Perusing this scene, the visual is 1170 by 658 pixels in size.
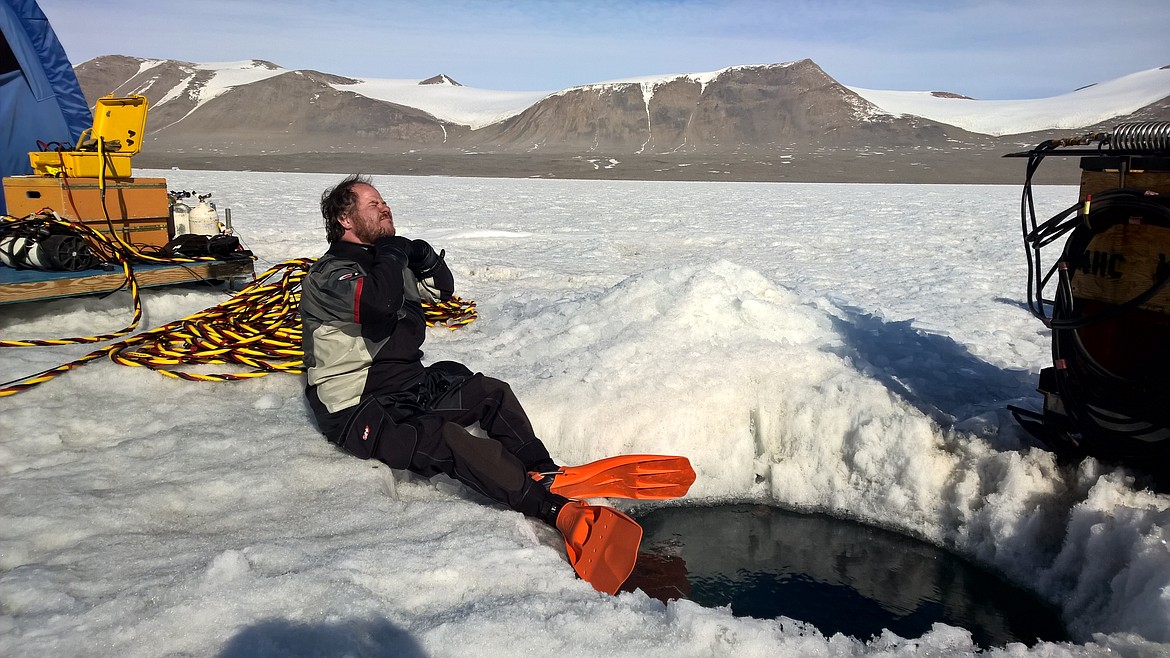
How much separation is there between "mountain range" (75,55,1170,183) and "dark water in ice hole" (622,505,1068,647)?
66.5 m

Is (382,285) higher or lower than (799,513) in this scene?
higher

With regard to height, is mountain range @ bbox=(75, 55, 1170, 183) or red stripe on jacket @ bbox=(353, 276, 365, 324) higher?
mountain range @ bbox=(75, 55, 1170, 183)

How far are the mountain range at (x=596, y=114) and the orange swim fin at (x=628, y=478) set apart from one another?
66522 mm

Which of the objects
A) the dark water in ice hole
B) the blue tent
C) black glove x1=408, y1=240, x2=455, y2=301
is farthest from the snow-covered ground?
the blue tent

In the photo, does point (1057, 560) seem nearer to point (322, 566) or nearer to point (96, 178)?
point (322, 566)

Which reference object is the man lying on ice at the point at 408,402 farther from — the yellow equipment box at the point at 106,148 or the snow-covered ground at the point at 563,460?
the yellow equipment box at the point at 106,148

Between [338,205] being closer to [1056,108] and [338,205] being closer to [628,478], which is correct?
[628,478]

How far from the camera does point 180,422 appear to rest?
12.1 feet

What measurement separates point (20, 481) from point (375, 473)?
4.42 feet

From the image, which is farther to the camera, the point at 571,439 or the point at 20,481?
the point at 571,439

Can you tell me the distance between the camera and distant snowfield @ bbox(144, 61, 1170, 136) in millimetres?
78438

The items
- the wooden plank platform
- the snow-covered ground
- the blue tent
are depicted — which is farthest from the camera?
the blue tent

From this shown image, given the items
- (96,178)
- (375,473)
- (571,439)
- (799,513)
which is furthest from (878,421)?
(96,178)

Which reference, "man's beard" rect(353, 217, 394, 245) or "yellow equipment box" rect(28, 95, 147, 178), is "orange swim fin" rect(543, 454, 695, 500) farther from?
"yellow equipment box" rect(28, 95, 147, 178)
